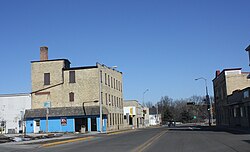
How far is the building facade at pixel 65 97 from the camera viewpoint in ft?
197

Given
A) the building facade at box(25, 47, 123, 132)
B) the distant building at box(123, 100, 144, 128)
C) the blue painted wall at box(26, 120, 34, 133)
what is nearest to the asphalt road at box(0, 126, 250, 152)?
the building facade at box(25, 47, 123, 132)

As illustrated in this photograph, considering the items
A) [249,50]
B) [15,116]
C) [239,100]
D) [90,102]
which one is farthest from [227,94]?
[15,116]

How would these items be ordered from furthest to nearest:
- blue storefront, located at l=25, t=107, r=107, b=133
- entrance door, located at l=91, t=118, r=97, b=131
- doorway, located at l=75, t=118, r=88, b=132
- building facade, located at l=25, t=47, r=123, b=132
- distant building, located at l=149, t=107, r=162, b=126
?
1. distant building, located at l=149, t=107, r=162, b=126
2. doorway, located at l=75, t=118, r=88, b=132
3. entrance door, located at l=91, t=118, r=97, b=131
4. building facade, located at l=25, t=47, r=123, b=132
5. blue storefront, located at l=25, t=107, r=107, b=133

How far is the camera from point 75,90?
61.7 metres

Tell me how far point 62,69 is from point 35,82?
5.37m

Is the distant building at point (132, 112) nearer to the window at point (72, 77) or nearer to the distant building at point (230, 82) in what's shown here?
the distant building at point (230, 82)

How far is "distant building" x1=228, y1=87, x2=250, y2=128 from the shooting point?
48812 millimetres

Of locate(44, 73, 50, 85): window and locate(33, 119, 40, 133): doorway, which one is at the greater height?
locate(44, 73, 50, 85): window

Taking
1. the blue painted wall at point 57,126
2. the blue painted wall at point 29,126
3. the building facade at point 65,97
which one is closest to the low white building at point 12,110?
the building facade at point 65,97

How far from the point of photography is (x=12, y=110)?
218ft

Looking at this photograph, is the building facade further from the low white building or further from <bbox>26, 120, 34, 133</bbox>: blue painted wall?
the low white building

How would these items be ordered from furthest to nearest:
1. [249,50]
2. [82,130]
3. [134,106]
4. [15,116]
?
[134,106] → [15,116] → [82,130] → [249,50]

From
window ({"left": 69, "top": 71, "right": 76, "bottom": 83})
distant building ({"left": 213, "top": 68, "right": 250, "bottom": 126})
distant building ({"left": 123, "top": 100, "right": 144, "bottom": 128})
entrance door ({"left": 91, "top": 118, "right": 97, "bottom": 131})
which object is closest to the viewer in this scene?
entrance door ({"left": 91, "top": 118, "right": 97, "bottom": 131})

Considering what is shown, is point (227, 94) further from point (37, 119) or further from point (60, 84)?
point (37, 119)
